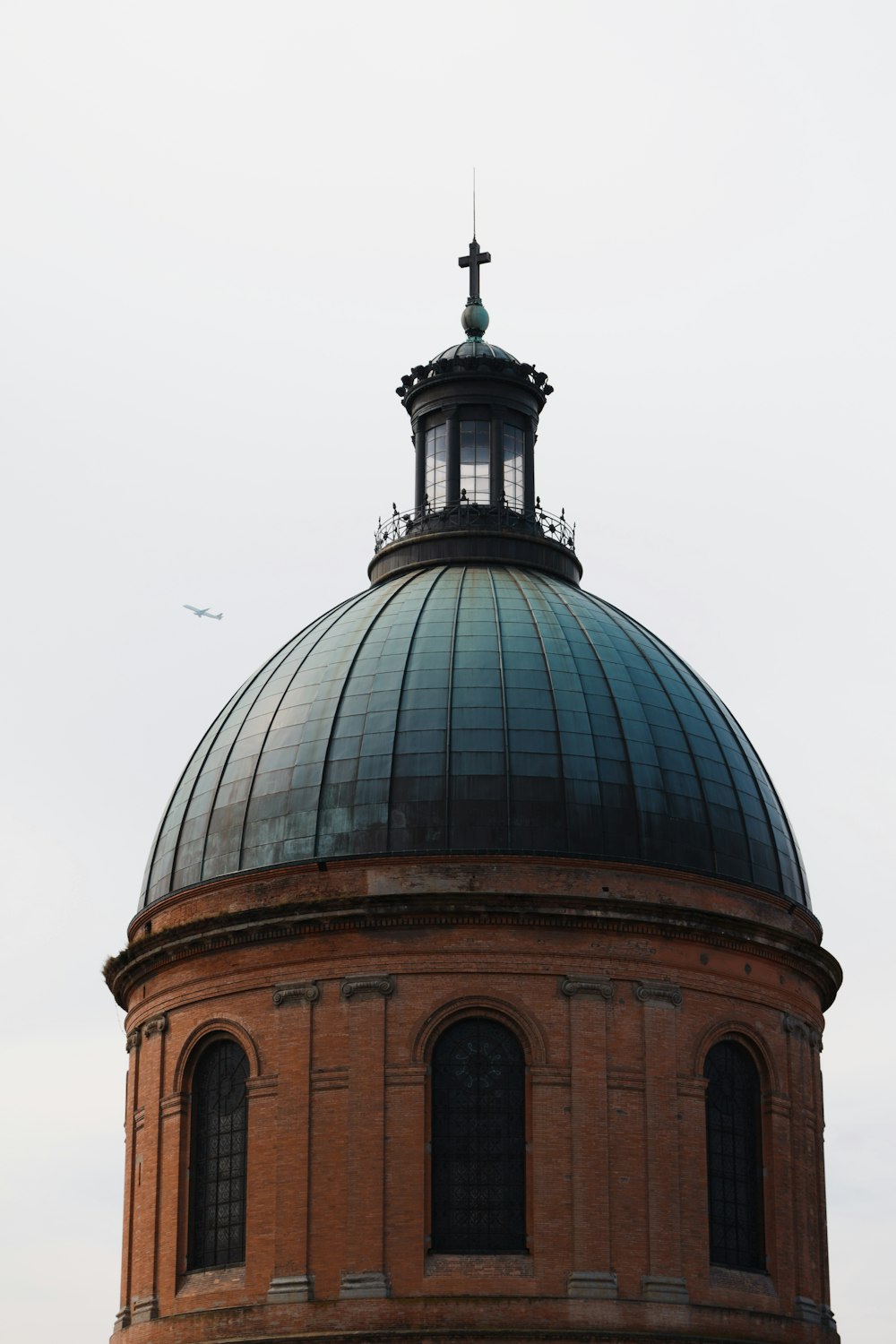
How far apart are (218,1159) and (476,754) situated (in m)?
8.21

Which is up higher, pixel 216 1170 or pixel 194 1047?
pixel 194 1047

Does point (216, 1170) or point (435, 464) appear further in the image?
point (435, 464)

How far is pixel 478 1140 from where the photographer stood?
41.2 metres

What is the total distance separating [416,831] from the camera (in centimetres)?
4241

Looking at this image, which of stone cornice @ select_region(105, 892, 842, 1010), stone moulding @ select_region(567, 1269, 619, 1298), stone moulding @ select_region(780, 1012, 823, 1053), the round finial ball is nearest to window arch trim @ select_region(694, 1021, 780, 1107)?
stone moulding @ select_region(780, 1012, 823, 1053)

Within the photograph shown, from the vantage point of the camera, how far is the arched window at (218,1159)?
42.4 metres

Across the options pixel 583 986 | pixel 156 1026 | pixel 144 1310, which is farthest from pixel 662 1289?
pixel 156 1026

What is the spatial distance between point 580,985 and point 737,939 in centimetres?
341

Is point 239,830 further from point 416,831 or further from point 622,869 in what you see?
point 622,869

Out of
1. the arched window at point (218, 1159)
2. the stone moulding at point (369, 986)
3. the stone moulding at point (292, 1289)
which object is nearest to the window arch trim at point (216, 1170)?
the arched window at point (218, 1159)

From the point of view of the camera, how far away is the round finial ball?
2062 inches

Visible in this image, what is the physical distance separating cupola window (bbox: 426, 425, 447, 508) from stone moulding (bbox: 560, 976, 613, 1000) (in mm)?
12241

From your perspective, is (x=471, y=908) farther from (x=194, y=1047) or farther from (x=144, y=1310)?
(x=144, y=1310)

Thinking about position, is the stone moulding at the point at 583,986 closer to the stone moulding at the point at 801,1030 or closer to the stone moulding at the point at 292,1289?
the stone moulding at the point at 801,1030
